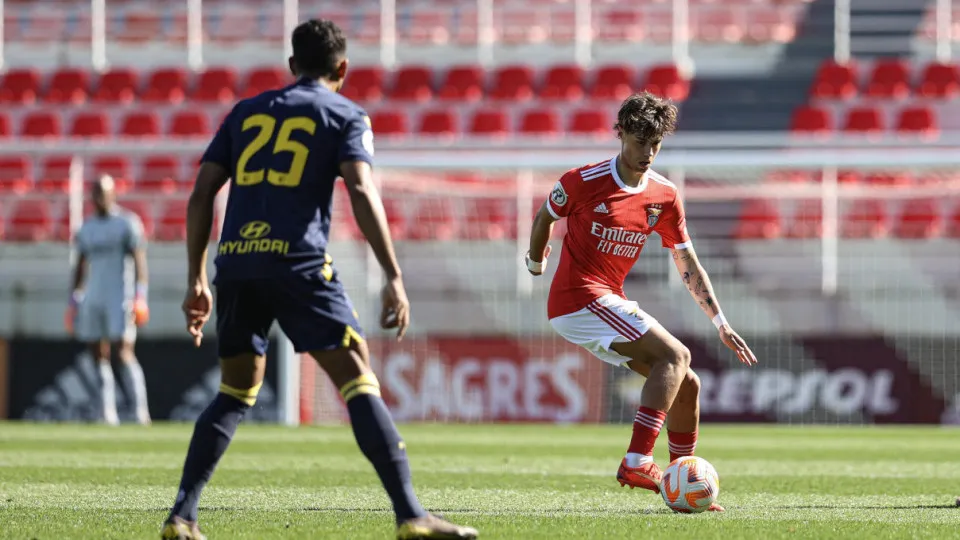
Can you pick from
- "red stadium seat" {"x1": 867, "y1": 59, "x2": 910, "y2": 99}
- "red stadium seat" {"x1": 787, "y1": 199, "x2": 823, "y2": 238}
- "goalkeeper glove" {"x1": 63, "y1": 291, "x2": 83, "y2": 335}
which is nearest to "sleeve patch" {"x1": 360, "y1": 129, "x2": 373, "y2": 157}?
"goalkeeper glove" {"x1": 63, "y1": 291, "x2": 83, "y2": 335}

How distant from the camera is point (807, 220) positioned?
1702 centimetres

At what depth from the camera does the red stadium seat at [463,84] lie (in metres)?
22.3

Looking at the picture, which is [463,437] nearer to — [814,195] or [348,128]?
[814,195]

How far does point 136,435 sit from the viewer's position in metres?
11.5

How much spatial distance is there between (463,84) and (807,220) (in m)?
7.00

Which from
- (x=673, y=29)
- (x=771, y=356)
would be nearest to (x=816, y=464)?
(x=771, y=356)

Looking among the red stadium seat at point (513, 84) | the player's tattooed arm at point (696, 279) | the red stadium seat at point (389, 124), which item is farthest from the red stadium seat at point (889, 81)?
the player's tattooed arm at point (696, 279)

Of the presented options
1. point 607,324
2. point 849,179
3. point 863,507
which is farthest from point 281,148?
point 849,179

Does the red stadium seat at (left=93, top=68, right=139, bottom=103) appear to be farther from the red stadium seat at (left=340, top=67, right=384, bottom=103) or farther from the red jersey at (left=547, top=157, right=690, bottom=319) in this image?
the red jersey at (left=547, top=157, right=690, bottom=319)

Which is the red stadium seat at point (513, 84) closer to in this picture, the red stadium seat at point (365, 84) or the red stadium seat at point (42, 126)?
the red stadium seat at point (365, 84)

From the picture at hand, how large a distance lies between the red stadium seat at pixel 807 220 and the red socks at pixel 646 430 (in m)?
10.7

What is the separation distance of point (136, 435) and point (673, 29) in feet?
46.3

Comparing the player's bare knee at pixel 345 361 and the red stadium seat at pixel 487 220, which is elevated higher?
the player's bare knee at pixel 345 361

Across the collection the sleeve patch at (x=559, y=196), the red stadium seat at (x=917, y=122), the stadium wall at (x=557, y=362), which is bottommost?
the stadium wall at (x=557, y=362)
